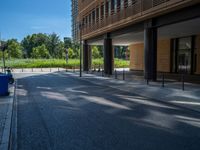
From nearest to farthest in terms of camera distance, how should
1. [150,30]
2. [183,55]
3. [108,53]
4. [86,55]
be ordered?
1. [150,30]
2. [108,53]
3. [183,55]
4. [86,55]

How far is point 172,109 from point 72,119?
4365 mm

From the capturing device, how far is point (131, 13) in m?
27.4

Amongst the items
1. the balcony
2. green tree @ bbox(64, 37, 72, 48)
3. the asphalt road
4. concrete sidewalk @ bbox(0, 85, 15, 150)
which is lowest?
the asphalt road

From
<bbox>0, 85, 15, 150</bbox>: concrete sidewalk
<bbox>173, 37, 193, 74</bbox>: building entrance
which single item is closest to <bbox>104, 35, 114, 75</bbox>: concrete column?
<bbox>173, 37, 193, 74</bbox>: building entrance

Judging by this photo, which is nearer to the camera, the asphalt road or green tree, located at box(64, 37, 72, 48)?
the asphalt road

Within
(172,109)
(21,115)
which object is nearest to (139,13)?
(172,109)

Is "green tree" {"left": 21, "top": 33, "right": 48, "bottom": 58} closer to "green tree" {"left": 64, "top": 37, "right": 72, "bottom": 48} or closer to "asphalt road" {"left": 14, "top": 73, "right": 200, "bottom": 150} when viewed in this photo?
"green tree" {"left": 64, "top": 37, "right": 72, "bottom": 48}

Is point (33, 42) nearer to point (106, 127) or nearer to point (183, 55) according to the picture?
point (183, 55)

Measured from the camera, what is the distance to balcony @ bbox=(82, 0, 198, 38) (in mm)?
21062

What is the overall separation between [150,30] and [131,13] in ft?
9.22

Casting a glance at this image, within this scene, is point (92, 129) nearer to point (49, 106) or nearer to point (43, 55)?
point (49, 106)

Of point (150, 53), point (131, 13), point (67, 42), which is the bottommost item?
point (150, 53)

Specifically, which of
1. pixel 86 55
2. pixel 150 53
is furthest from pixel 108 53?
pixel 150 53

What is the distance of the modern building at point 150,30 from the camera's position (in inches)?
863
